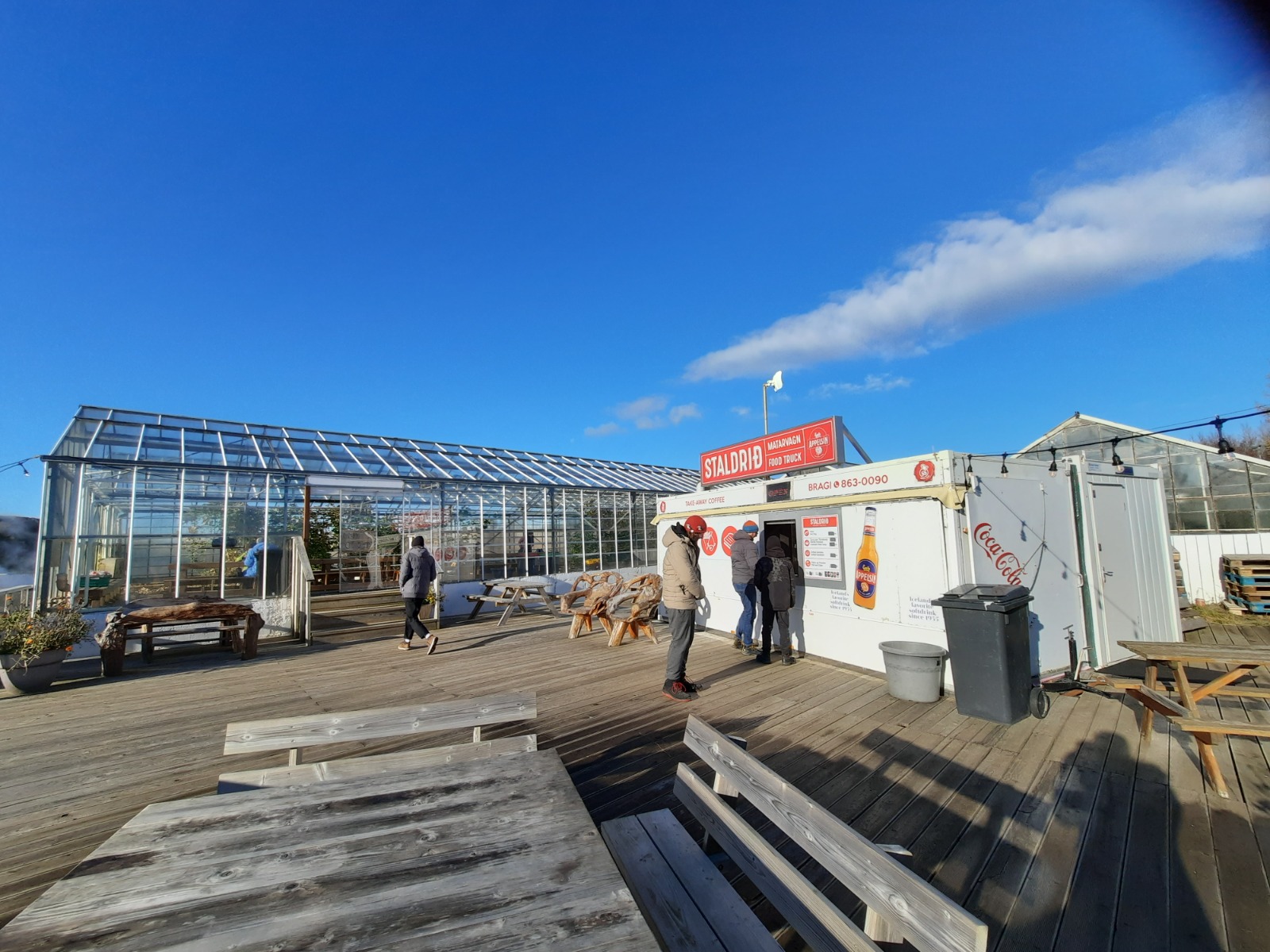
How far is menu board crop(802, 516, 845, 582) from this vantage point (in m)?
7.12

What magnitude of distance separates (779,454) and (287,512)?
34.9 ft

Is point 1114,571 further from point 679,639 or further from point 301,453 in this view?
point 301,453

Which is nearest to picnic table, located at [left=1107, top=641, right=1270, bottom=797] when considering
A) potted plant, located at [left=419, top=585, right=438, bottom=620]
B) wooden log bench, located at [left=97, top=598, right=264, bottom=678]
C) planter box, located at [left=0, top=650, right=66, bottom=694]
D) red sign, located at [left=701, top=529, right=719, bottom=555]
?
red sign, located at [left=701, top=529, right=719, bottom=555]

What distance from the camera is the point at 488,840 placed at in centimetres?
174

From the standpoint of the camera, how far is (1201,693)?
404cm

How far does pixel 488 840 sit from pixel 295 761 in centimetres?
217

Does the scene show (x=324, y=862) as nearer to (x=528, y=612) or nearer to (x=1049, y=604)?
(x=1049, y=604)

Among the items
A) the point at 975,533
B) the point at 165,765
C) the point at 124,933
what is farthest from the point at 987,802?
the point at 165,765

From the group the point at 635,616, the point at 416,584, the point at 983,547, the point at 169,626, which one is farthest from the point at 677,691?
the point at 169,626

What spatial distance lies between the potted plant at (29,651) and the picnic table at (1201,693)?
1179 centimetres

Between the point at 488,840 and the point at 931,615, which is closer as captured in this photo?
the point at 488,840

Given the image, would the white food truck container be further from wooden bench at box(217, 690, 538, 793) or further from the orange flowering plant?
the orange flowering plant

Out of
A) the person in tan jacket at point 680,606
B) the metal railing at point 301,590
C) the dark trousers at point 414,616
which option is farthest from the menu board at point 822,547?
the metal railing at point 301,590

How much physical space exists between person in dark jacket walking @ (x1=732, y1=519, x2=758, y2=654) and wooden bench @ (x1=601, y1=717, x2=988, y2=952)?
16.3ft
